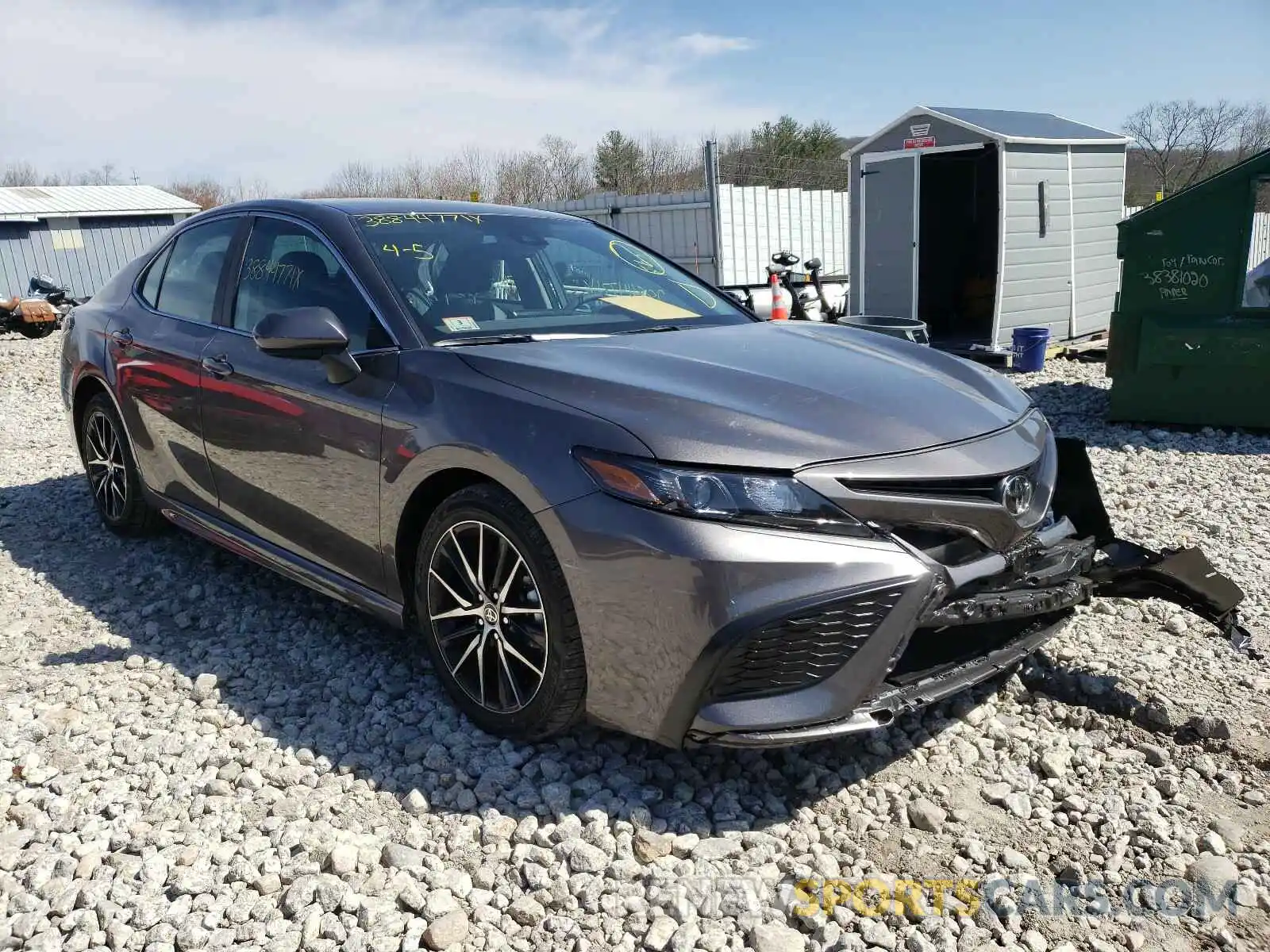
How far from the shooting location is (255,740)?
3.17 metres

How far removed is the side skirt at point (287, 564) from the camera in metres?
3.32

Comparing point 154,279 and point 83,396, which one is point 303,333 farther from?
point 83,396

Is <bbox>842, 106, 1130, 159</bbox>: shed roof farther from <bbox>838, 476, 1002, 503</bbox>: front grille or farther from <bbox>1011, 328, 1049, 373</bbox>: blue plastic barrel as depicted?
<bbox>838, 476, 1002, 503</bbox>: front grille

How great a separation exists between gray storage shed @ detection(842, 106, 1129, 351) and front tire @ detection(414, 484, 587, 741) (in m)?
9.96

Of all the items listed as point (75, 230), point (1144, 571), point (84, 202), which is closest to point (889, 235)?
point (1144, 571)

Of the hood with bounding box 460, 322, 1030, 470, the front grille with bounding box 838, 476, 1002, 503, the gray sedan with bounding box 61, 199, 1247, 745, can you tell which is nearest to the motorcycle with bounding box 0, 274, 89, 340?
the gray sedan with bounding box 61, 199, 1247, 745

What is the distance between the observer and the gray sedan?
2441 mm

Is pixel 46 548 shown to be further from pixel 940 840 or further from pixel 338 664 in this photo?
pixel 940 840

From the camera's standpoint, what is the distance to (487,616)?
296 cm

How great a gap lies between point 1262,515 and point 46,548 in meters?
6.39

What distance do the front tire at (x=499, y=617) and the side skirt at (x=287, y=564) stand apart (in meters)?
0.19

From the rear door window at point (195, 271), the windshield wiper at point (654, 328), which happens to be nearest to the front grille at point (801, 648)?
the windshield wiper at point (654, 328)

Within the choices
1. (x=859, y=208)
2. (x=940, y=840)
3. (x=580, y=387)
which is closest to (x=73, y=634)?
(x=580, y=387)

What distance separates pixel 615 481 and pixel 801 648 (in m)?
0.61
